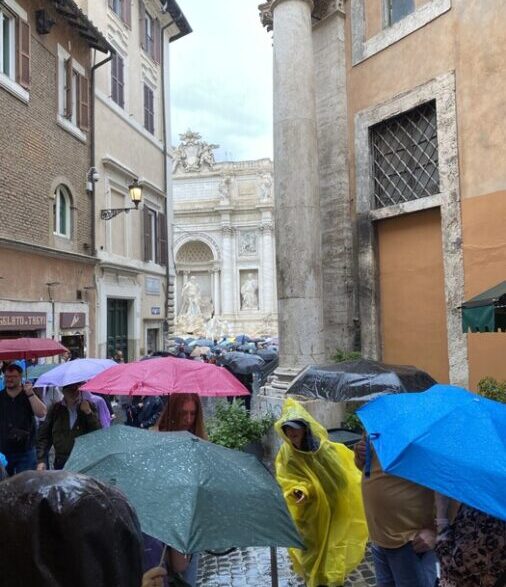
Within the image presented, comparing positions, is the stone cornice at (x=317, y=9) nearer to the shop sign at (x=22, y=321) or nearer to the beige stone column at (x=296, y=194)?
the beige stone column at (x=296, y=194)

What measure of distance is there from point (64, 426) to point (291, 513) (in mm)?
2530

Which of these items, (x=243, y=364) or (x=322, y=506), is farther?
(x=243, y=364)

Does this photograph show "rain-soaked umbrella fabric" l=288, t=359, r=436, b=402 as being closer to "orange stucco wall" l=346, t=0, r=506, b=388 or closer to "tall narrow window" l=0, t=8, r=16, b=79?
"orange stucco wall" l=346, t=0, r=506, b=388

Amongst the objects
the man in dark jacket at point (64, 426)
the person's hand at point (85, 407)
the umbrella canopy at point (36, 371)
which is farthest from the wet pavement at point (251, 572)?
the umbrella canopy at point (36, 371)

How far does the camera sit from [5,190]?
11578 millimetres

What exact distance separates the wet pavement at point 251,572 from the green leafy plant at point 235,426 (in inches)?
77.8

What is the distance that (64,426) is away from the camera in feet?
16.7

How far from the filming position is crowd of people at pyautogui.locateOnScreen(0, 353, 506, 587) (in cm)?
126

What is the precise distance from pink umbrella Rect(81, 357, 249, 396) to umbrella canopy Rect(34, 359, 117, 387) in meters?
0.52

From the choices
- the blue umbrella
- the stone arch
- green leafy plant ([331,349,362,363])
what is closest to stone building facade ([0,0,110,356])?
green leafy plant ([331,349,362,363])

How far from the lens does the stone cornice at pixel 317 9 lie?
32.9ft

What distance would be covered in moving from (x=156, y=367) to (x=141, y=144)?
15051mm

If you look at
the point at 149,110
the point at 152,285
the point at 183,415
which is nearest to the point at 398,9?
the point at 183,415

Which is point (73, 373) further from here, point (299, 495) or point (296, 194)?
Answer: point (296, 194)
